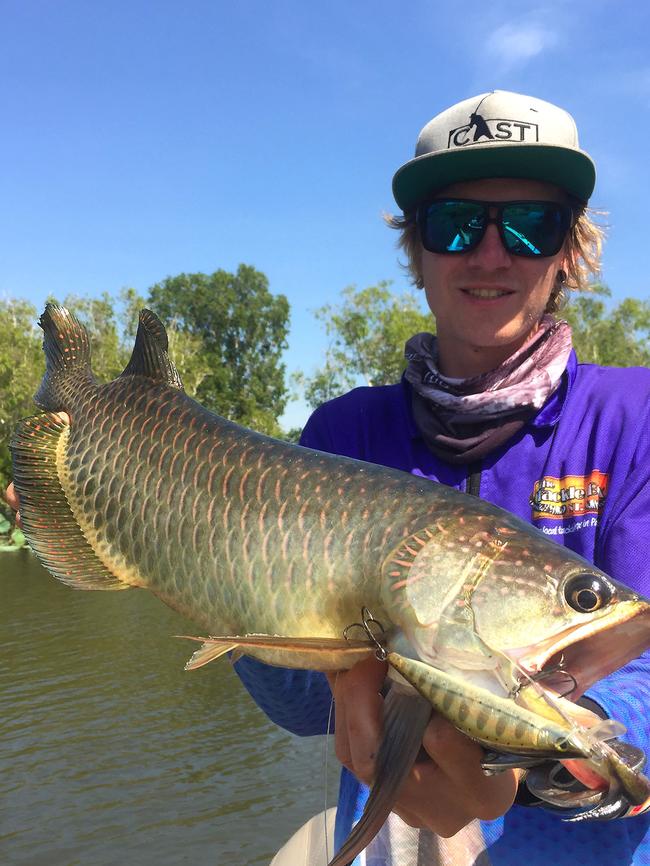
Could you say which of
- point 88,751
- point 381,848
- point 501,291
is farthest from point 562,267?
point 88,751

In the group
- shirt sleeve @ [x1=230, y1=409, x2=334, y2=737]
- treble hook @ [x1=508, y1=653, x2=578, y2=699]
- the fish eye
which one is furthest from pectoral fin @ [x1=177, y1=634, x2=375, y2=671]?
shirt sleeve @ [x1=230, y1=409, x2=334, y2=737]

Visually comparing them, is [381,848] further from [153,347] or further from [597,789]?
[153,347]

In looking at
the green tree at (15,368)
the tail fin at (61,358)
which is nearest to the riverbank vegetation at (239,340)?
the green tree at (15,368)

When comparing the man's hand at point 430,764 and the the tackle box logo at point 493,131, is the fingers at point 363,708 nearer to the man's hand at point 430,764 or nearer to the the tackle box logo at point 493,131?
the man's hand at point 430,764

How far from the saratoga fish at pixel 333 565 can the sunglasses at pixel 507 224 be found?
3.07 feet

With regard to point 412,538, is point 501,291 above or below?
above

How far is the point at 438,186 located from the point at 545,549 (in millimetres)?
1431

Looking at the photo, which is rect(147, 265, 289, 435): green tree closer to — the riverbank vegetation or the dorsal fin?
the riverbank vegetation

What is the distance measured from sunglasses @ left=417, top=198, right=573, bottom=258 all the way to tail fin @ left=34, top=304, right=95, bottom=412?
1.46 meters

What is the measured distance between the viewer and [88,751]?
30.5 ft

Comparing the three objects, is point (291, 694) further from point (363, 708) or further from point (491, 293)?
point (491, 293)

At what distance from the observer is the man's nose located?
2.51 metres

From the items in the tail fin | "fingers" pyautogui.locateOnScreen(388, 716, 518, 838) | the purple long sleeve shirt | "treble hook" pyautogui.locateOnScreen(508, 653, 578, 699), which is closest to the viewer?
"treble hook" pyautogui.locateOnScreen(508, 653, 578, 699)

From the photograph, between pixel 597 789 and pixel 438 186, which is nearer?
pixel 597 789
